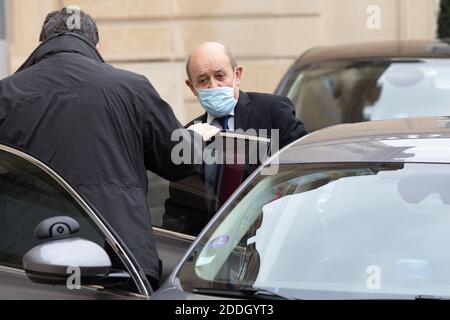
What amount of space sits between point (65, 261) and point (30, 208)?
48 cm

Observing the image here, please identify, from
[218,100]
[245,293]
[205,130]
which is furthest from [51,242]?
[218,100]

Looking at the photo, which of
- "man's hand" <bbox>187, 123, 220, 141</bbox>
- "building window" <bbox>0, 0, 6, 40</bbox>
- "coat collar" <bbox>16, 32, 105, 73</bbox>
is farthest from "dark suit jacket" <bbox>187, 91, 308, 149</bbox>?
"building window" <bbox>0, 0, 6, 40</bbox>

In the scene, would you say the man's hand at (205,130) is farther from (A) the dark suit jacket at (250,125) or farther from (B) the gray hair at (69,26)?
(B) the gray hair at (69,26)

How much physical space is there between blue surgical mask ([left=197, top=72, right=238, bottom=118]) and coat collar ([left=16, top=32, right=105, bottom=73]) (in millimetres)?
675

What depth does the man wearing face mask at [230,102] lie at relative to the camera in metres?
5.20

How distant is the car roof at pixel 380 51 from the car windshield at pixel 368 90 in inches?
3.6

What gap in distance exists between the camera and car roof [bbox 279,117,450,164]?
150 inches

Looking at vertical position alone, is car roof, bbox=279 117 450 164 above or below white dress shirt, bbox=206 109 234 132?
above

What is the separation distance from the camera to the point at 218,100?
17.1 feet

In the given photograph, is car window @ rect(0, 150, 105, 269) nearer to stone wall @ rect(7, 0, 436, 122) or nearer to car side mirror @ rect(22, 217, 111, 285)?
car side mirror @ rect(22, 217, 111, 285)

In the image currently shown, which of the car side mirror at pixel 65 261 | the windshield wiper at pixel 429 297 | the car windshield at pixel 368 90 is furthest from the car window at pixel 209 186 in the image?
the car windshield at pixel 368 90

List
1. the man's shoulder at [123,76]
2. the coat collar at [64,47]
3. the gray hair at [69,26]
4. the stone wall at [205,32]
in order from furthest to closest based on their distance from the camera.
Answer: the stone wall at [205,32]
the gray hair at [69,26]
the coat collar at [64,47]
the man's shoulder at [123,76]

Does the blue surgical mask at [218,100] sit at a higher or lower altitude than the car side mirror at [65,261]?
higher

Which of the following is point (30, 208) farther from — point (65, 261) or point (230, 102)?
point (230, 102)
